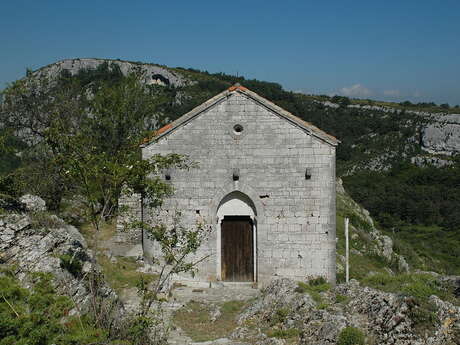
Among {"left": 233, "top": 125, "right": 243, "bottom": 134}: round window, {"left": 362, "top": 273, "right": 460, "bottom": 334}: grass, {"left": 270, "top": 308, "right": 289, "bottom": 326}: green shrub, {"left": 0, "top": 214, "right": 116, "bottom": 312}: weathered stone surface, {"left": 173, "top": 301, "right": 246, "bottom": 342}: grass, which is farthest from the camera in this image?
{"left": 233, "top": 125, "right": 243, "bottom": 134}: round window

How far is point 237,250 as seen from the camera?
15.4m

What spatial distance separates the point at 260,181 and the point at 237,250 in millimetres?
Answer: 2597

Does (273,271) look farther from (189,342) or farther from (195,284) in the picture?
(189,342)

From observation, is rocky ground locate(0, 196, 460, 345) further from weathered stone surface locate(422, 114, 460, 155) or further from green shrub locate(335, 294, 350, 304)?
weathered stone surface locate(422, 114, 460, 155)

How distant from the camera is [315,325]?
10070 mm

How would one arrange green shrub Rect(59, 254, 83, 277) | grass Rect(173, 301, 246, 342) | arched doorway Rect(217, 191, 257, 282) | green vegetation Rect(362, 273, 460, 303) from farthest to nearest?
arched doorway Rect(217, 191, 257, 282), grass Rect(173, 301, 246, 342), green vegetation Rect(362, 273, 460, 303), green shrub Rect(59, 254, 83, 277)

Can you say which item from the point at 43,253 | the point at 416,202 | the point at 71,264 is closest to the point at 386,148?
the point at 416,202

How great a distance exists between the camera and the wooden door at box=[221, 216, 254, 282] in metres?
15.3

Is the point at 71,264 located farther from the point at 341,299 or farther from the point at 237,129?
the point at 237,129

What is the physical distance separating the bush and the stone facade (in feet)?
17.8

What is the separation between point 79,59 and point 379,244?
89.4m

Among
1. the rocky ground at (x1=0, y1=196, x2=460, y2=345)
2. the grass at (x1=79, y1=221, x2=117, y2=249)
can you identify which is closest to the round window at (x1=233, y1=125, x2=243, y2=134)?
the rocky ground at (x1=0, y1=196, x2=460, y2=345)

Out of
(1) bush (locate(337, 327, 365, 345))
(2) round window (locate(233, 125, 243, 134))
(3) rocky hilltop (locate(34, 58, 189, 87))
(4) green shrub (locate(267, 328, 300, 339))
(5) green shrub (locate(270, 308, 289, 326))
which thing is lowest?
(4) green shrub (locate(267, 328, 300, 339))

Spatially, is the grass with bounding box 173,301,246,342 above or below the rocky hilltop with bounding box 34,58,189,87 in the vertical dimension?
below
